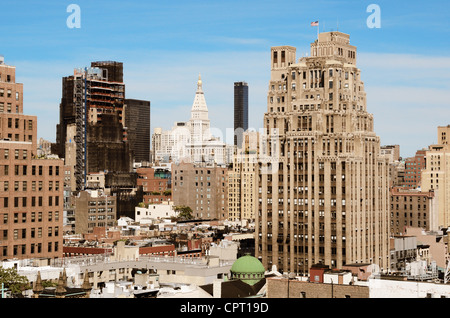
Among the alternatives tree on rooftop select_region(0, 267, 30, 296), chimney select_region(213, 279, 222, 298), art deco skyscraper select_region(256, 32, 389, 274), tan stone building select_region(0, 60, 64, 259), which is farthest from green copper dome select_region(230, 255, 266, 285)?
art deco skyscraper select_region(256, 32, 389, 274)

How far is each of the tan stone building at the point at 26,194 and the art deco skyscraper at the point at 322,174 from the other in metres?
46.1

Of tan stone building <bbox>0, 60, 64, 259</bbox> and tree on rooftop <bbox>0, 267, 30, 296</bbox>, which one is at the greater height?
tan stone building <bbox>0, 60, 64, 259</bbox>

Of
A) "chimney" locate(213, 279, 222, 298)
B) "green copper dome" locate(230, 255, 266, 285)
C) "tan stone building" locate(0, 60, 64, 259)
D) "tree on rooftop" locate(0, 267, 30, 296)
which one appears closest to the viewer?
"chimney" locate(213, 279, 222, 298)

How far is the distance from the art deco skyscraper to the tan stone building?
46.1m

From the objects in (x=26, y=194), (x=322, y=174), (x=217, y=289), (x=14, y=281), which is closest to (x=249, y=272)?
(x=217, y=289)

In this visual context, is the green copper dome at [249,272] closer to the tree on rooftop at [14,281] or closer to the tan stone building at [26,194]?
the tree on rooftop at [14,281]

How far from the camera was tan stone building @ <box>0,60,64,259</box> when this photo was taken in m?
117

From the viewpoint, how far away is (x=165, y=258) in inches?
4968

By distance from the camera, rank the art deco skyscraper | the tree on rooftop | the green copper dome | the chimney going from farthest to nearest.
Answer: the art deco skyscraper, the green copper dome, the tree on rooftop, the chimney

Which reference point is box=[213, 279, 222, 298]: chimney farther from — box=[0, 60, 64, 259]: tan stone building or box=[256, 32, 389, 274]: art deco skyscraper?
box=[256, 32, 389, 274]: art deco skyscraper

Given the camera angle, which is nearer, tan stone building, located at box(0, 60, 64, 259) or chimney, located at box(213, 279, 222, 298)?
chimney, located at box(213, 279, 222, 298)

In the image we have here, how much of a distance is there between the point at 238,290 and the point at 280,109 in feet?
263

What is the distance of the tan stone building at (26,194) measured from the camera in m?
117
